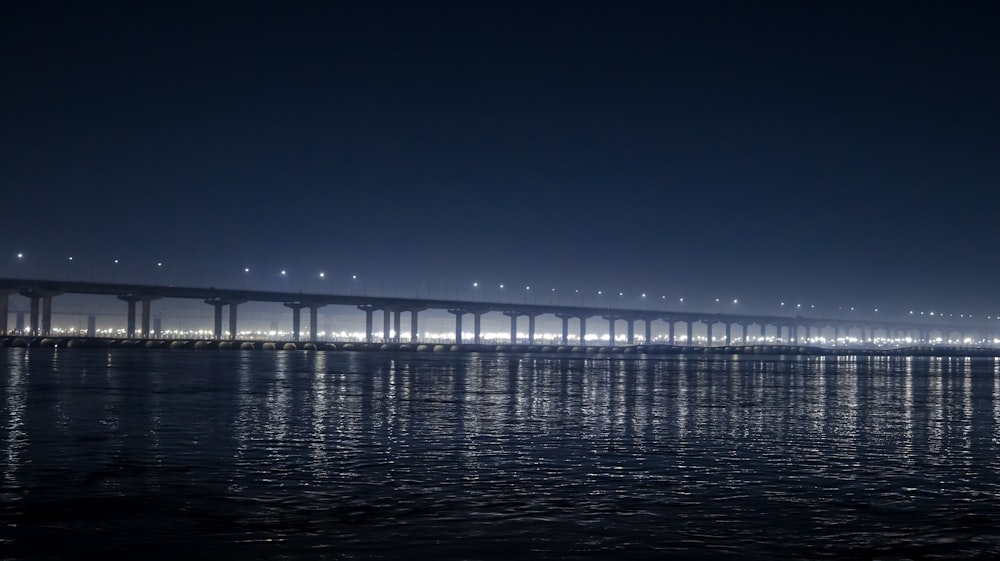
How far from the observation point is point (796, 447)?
2977 centimetres

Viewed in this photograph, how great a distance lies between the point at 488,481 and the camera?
22109 millimetres

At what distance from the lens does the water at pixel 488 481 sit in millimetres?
15805

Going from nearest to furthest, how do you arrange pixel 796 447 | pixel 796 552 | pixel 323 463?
1. pixel 796 552
2. pixel 323 463
3. pixel 796 447

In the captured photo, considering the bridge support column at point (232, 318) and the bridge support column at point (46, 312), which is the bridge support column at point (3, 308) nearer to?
the bridge support column at point (46, 312)

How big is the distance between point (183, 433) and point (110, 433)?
2.07 meters

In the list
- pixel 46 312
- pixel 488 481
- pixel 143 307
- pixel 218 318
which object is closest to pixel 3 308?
pixel 46 312

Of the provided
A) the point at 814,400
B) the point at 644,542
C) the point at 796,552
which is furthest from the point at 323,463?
the point at 814,400

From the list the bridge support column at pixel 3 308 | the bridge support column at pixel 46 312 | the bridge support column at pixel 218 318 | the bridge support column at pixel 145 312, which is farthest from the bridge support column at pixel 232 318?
the bridge support column at pixel 3 308

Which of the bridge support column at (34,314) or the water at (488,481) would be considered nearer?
the water at (488,481)

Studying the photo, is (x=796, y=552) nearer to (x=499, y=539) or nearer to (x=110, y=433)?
(x=499, y=539)

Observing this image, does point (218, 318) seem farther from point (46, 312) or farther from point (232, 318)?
point (46, 312)

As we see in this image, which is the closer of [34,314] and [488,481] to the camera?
[488,481]

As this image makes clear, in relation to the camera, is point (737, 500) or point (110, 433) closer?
point (737, 500)

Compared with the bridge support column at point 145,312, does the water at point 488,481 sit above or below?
below
